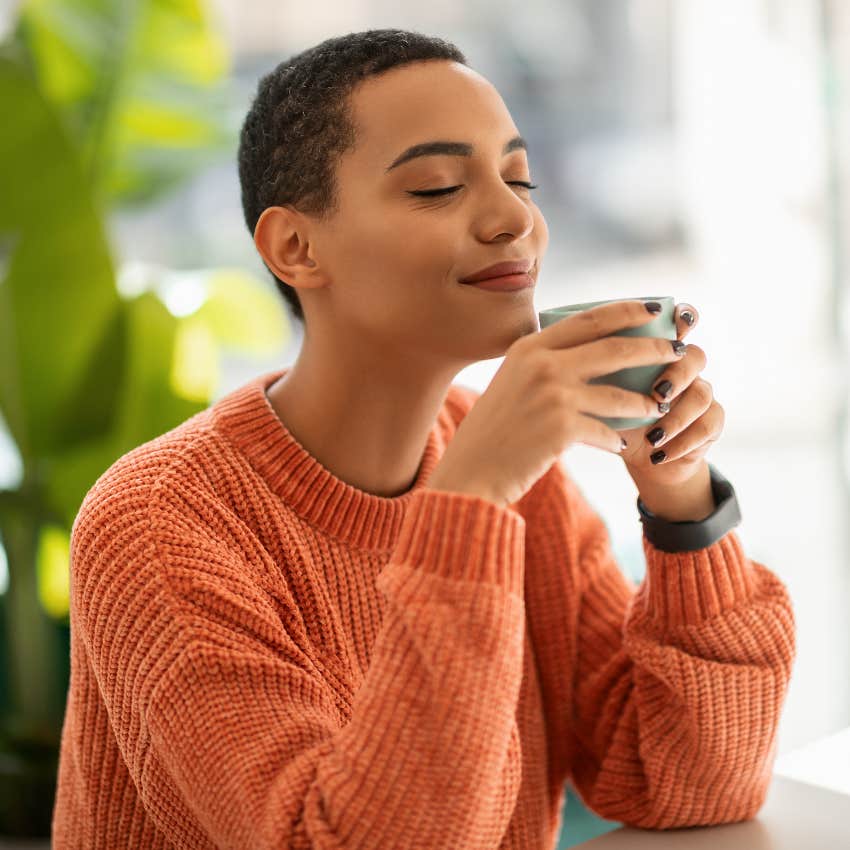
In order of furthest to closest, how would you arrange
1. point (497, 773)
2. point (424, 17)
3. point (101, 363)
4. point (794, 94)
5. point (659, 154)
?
point (659, 154) < point (424, 17) < point (794, 94) < point (101, 363) < point (497, 773)

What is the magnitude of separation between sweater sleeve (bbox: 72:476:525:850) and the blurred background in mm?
484

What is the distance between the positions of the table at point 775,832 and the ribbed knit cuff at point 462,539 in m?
0.29

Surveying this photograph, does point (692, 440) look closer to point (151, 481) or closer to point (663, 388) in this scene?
point (663, 388)

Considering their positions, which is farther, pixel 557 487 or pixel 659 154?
pixel 659 154

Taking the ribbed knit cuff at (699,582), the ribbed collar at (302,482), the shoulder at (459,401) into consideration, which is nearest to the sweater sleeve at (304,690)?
the ribbed collar at (302,482)

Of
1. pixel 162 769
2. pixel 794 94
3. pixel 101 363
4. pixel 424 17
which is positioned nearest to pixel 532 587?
pixel 162 769

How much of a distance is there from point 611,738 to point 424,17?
8.55 feet

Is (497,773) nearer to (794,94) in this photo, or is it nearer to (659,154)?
(794,94)

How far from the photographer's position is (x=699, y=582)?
1.06 metres

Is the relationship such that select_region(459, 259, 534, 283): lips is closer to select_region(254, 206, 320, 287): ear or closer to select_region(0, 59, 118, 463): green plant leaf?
select_region(254, 206, 320, 287): ear

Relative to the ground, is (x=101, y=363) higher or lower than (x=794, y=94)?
lower

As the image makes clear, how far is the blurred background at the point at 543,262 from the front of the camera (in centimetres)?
187

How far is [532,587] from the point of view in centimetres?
121

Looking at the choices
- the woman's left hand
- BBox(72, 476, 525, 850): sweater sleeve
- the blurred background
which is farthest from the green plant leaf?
the woman's left hand
